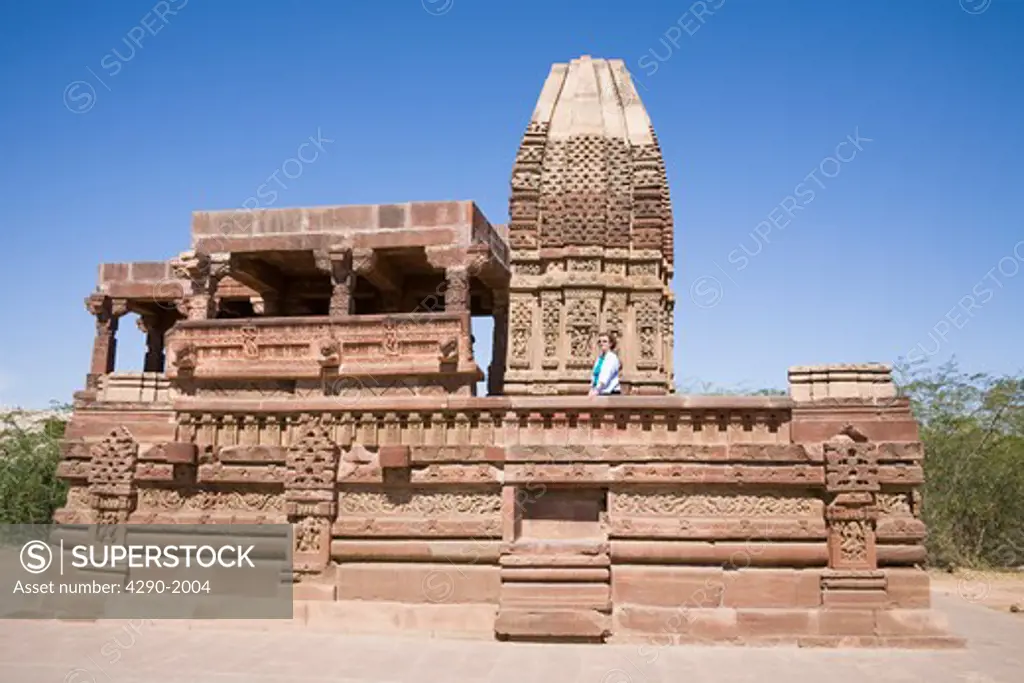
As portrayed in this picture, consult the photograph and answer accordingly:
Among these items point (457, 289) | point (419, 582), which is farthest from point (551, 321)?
point (419, 582)

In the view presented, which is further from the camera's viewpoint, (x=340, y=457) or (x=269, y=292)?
(x=269, y=292)

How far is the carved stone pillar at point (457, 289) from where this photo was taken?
11.5 metres

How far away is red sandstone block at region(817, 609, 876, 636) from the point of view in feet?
28.8

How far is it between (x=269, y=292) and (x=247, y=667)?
830 centimetres

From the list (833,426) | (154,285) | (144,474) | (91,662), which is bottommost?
(91,662)

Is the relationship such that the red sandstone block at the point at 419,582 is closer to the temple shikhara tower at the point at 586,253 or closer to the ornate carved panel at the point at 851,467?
the ornate carved panel at the point at 851,467

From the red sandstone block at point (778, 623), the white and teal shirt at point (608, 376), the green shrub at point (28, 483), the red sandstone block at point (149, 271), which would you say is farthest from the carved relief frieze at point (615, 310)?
the green shrub at point (28, 483)

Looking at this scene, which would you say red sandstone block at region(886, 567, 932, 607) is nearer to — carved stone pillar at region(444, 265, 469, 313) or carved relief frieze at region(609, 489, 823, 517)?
carved relief frieze at region(609, 489, 823, 517)

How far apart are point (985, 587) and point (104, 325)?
19.5 meters

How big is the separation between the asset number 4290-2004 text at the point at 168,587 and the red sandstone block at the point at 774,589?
19.4 feet

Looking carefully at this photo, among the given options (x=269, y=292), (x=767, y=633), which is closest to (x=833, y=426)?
(x=767, y=633)

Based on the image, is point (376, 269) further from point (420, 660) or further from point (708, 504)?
point (420, 660)

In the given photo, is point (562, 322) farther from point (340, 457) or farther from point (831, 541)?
point (831, 541)

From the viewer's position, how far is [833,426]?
9.43 metres
